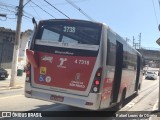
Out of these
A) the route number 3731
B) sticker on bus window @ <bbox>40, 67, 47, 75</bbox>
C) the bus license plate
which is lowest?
the bus license plate

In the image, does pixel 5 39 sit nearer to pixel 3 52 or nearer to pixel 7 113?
pixel 3 52

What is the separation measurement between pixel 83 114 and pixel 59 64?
9.40 ft

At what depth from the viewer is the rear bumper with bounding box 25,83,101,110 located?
10.3 meters

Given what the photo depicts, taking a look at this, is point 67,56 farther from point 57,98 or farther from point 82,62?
point 57,98

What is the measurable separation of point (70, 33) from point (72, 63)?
1020 millimetres

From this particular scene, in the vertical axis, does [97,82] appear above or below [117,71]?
below

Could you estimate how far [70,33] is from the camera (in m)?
11.2

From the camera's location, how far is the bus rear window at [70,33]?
10.8 m

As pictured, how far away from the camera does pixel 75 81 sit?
1070cm

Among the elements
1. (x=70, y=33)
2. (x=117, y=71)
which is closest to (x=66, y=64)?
(x=70, y=33)

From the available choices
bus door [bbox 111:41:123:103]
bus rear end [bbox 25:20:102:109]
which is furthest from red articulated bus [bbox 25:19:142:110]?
bus door [bbox 111:41:123:103]

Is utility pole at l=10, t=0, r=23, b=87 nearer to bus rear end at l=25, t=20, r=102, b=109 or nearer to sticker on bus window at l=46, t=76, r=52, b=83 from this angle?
bus rear end at l=25, t=20, r=102, b=109

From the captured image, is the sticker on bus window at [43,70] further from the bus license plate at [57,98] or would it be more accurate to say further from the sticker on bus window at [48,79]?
the bus license plate at [57,98]

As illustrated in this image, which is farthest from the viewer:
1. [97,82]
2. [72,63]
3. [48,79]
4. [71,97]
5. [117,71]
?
[117,71]
